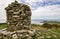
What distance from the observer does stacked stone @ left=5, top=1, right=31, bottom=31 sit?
59.3 ft

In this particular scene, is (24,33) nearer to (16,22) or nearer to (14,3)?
(16,22)

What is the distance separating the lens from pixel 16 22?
59.6 ft

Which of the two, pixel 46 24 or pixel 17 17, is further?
pixel 46 24

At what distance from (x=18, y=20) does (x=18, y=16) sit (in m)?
0.37

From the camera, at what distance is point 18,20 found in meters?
18.1

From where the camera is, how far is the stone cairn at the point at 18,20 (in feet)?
58.9

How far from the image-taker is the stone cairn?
1795cm

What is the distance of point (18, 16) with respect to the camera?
18000mm

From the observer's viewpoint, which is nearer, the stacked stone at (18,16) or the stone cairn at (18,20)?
the stone cairn at (18,20)

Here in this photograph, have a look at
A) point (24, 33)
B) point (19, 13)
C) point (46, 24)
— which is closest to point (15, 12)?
point (19, 13)

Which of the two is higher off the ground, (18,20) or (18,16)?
(18,16)

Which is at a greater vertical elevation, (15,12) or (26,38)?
(15,12)

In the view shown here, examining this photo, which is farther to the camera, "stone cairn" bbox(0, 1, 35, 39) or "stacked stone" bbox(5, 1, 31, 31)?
"stacked stone" bbox(5, 1, 31, 31)

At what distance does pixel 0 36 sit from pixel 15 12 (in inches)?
105
